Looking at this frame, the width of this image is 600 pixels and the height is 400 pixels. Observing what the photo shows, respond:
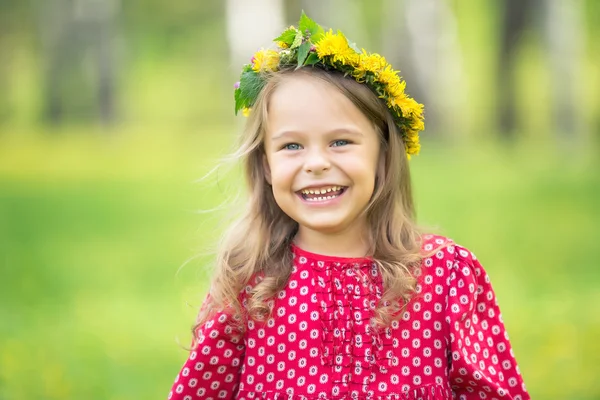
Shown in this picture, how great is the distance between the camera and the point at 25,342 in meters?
5.11

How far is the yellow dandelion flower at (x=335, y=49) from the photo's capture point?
2805 millimetres

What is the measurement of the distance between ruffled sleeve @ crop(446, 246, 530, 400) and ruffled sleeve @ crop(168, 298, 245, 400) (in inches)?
26.7

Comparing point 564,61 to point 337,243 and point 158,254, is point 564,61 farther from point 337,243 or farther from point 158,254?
point 337,243

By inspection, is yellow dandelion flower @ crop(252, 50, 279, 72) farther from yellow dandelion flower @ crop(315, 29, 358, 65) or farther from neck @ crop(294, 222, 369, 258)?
neck @ crop(294, 222, 369, 258)

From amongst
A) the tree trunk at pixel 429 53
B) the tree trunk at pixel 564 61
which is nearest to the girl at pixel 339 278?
the tree trunk at pixel 564 61

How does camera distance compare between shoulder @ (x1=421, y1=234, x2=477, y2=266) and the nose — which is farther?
shoulder @ (x1=421, y1=234, x2=477, y2=266)

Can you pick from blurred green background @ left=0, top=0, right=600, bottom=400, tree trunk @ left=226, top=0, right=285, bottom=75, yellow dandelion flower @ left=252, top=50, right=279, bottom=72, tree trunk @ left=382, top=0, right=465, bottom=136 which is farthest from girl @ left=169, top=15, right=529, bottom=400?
tree trunk @ left=226, top=0, right=285, bottom=75

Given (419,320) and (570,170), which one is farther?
(570,170)

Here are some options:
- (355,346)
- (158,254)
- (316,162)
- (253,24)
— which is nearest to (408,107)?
(316,162)

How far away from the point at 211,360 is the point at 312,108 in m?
0.85

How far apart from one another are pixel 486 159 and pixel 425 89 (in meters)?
3.49

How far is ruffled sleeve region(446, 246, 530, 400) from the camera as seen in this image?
9.29ft

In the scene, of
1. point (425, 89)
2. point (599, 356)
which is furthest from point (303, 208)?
point (425, 89)

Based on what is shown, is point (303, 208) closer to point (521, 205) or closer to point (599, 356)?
point (599, 356)
